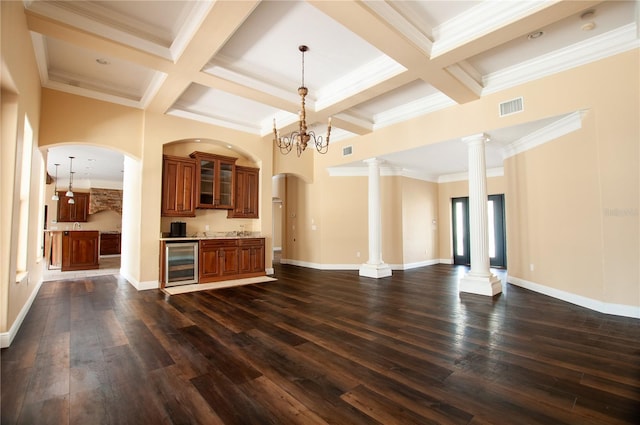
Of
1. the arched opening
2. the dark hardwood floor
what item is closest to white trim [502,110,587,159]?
the dark hardwood floor

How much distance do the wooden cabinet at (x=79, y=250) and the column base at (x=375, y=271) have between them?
23.2ft

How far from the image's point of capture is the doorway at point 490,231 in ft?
25.6

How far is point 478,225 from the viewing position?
5156 millimetres

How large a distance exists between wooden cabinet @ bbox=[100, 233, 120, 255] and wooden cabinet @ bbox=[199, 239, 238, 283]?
8.78m

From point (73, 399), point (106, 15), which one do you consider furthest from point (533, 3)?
point (73, 399)

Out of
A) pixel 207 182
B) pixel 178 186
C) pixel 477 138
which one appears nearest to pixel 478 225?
pixel 477 138

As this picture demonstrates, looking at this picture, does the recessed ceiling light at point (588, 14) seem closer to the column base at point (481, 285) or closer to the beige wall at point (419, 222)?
the column base at point (481, 285)

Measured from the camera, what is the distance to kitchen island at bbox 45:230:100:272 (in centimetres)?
737

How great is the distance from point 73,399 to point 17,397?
39cm

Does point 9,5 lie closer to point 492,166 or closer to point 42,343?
point 42,343

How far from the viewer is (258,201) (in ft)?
23.1

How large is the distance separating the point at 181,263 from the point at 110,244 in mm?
8741

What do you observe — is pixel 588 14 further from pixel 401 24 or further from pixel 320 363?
pixel 320 363

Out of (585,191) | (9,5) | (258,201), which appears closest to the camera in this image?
(9,5)
